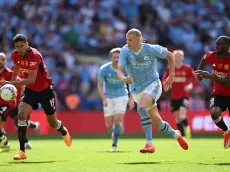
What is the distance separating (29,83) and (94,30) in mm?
17229

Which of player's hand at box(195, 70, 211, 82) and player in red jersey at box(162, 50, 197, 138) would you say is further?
player in red jersey at box(162, 50, 197, 138)

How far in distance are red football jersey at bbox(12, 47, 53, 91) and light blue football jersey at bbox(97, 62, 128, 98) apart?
3540 millimetres

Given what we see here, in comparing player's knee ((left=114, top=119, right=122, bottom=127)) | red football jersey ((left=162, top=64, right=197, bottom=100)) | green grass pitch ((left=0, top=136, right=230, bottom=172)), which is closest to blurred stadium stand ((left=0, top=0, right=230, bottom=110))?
red football jersey ((left=162, top=64, right=197, bottom=100))

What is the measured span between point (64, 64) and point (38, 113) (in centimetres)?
293

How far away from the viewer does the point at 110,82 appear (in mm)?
16344

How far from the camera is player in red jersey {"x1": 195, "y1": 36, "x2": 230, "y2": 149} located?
12.3 metres

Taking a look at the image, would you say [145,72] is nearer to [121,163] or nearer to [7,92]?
[121,163]

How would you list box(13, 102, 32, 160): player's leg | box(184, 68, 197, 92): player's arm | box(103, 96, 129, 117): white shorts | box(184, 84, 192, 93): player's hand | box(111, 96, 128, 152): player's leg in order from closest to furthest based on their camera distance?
box(13, 102, 32, 160): player's leg → box(111, 96, 128, 152): player's leg → box(103, 96, 129, 117): white shorts → box(184, 84, 192, 93): player's hand → box(184, 68, 197, 92): player's arm

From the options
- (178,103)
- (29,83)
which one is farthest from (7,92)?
(178,103)

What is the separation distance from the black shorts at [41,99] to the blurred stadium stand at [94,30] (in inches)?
475

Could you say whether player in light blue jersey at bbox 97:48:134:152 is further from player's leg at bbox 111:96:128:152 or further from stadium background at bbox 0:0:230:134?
stadium background at bbox 0:0:230:134

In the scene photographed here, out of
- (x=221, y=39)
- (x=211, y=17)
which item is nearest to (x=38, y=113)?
(x=211, y=17)

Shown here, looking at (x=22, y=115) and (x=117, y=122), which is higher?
(x=22, y=115)

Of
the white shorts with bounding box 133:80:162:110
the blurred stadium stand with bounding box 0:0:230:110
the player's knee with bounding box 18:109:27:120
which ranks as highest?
the blurred stadium stand with bounding box 0:0:230:110
